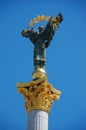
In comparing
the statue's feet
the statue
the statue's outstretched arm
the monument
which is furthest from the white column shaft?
the statue's outstretched arm

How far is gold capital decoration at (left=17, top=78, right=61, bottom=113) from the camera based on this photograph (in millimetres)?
40312

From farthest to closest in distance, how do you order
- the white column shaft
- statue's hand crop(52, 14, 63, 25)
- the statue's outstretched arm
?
the statue's outstretched arm < statue's hand crop(52, 14, 63, 25) < the white column shaft

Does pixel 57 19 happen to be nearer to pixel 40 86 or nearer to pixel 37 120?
pixel 40 86

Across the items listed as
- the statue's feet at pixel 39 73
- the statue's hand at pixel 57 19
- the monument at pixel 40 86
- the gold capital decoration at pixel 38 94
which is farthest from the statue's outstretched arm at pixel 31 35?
the gold capital decoration at pixel 38 94

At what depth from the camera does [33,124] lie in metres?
38.9

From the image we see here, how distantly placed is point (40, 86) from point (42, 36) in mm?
4882

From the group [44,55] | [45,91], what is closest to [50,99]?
[45,91]

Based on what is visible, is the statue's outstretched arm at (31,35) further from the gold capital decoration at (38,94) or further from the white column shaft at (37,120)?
the white column shaft at (37,120)

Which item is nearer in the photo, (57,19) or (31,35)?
(57,19)

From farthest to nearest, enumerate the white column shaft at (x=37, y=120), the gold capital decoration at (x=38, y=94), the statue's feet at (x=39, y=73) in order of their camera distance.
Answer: the statue's feet at (x=39, y=73) → the gold capital decoration at (x=38, y=94) → the white column shaft at (x=37, y=120)

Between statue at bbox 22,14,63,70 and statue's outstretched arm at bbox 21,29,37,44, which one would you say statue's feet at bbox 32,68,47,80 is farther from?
statue's outstretched arm at bbox 21,29,37,44

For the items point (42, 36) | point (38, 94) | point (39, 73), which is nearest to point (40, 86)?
point (38, 94)

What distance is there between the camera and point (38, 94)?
40469 mm

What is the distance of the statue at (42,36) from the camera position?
4325 cm
